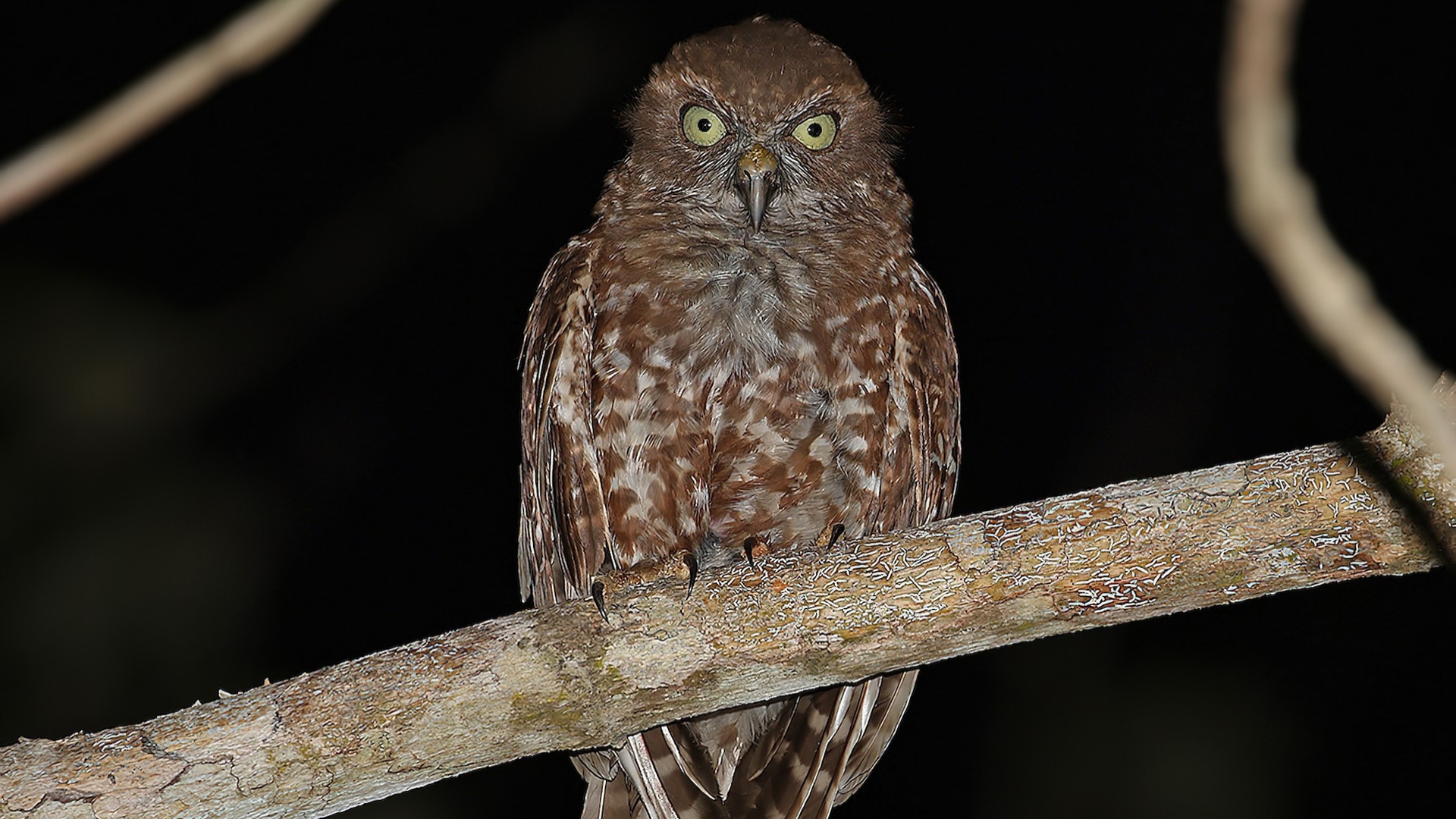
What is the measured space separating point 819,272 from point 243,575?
141 inches

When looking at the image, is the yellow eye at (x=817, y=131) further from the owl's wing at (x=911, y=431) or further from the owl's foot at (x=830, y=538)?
the owl's foot at (x=830, y=538)

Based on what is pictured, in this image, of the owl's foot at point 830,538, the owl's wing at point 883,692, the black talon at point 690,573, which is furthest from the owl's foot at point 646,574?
the owl's wing at point 883,692

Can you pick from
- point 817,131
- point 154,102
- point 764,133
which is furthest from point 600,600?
point 154,102

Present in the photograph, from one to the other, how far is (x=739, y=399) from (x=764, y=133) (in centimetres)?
79

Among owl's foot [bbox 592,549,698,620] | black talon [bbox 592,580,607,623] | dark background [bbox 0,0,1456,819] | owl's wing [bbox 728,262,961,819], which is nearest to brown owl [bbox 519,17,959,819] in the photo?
owl's wing [bbox 728,262,961,819]

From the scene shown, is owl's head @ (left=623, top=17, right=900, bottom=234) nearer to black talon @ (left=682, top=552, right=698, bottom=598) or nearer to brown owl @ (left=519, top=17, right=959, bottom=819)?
brown owl @ (left=519, top=17, right=959, bottom=819)

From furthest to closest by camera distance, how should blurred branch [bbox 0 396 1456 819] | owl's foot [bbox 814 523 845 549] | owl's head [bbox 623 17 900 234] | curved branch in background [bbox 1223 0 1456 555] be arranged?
1. owl's head [bbox 623 17 900 234]
2. owl's foot [bbox 814 523 845 549]
3. blurred branch [bbox 0 396 1456 819]
4. curved branch in background [bbox 1223 0 1456 555]

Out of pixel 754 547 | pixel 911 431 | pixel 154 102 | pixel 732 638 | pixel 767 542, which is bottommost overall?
pixel 154 102

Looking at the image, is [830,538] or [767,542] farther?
[767,542]

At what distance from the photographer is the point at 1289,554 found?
2.27 metres

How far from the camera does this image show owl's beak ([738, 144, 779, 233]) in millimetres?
3344

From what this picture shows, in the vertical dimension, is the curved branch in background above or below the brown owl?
below

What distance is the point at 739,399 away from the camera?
10.6 feet

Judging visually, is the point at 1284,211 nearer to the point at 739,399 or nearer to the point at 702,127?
the point at 739,399
